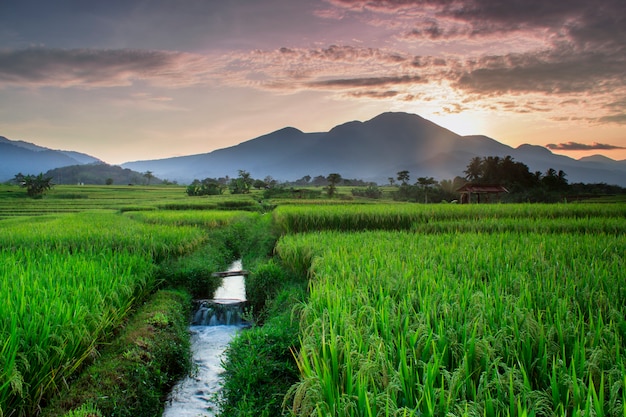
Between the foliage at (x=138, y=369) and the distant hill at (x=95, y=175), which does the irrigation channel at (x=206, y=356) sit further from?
the distant hill at (x=95, y=175)

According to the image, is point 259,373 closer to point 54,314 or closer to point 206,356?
point 206,356

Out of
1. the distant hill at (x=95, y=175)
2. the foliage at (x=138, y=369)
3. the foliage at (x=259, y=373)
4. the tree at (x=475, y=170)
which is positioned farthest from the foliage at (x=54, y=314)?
the distant hill at (x=95, y=175)

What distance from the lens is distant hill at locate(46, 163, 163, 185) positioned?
147 m

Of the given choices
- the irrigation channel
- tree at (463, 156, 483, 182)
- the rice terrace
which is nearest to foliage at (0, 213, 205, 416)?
the rice terrace

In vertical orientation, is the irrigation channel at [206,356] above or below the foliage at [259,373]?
below

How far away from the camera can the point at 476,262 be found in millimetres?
5582

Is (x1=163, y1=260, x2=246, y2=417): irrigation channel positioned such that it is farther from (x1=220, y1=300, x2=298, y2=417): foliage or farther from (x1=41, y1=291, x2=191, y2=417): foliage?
(x1=220, y1=300, x2=298, y2=417): foliage

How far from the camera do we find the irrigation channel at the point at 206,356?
16.1 ft

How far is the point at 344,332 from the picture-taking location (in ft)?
9.66

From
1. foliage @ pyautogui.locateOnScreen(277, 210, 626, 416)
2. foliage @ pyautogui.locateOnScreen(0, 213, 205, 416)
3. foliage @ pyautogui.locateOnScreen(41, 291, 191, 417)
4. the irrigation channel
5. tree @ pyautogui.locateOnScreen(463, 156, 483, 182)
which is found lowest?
the irrigation channel

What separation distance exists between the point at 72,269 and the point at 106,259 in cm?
127

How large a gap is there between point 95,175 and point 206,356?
7073 inches

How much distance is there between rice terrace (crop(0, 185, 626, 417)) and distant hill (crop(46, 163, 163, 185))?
14747 centimetres

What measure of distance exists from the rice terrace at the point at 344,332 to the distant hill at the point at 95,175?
484 ft
